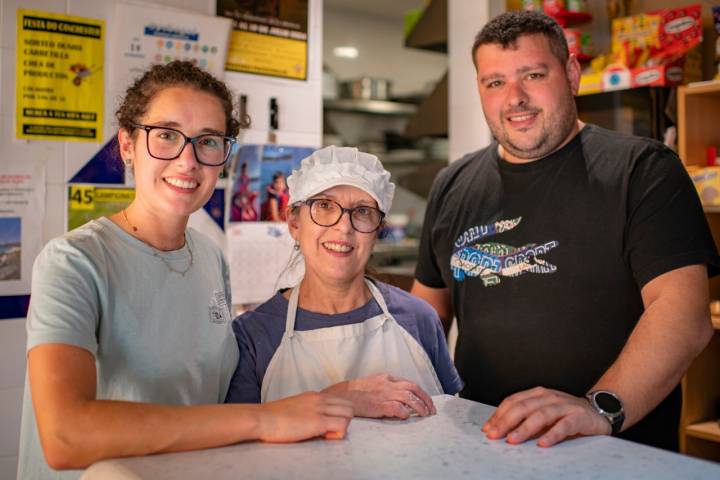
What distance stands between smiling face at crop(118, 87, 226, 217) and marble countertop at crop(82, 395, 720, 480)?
54 cm

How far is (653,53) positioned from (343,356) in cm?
247

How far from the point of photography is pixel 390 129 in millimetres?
6898

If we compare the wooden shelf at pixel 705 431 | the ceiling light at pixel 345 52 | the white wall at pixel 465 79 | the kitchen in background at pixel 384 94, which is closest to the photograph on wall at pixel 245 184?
the white wall at pixel 465 79

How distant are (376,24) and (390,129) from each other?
1.17 m

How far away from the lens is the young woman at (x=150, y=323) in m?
0.96

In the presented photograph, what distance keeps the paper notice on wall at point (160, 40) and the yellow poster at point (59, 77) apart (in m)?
0.06

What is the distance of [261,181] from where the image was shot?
2676mm

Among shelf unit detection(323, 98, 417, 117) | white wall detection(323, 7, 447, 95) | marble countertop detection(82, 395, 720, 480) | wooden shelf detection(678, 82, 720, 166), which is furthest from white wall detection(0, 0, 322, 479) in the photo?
white wall detection(323, 7, 447, 95)

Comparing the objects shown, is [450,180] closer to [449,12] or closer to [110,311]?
[110,311]

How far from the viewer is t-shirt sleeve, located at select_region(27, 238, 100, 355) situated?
3.50 ft

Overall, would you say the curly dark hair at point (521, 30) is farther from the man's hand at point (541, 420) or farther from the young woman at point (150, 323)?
the man's hand at point (541, 420)

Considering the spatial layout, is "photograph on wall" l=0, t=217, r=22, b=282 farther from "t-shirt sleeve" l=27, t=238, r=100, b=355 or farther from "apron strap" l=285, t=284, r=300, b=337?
"t-shirt sleeve" l=27, t=238, r=100, b=355

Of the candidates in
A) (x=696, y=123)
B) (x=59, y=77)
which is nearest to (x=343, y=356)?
(x=59, y=77)

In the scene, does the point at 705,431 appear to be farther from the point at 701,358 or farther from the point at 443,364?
the point at 443,364
